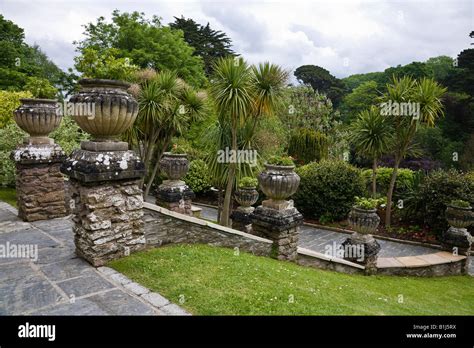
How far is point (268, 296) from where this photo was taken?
11.1 feet

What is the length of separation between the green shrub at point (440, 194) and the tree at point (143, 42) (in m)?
14.3

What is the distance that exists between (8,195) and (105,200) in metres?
5.56

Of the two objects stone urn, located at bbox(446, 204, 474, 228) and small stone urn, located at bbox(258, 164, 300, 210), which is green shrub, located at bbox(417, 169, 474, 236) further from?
small stone urn, located at bbox(258, 164, 300, 210)

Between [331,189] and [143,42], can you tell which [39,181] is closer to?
[331,189]

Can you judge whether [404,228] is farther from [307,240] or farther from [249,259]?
[249,259]

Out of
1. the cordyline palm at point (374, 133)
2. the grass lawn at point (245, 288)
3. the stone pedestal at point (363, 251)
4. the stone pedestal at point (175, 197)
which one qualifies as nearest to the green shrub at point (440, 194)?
the cordyline palm at point (374, 133)

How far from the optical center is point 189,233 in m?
4.87

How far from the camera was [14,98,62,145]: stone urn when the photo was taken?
5227mm

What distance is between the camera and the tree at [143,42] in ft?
62.4

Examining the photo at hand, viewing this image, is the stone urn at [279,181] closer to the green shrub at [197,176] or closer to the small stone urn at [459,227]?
the small stone urn at [459,227]

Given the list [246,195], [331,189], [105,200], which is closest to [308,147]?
[331,189]

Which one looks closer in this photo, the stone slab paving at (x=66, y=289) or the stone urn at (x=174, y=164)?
the stone slab paving at (x=66, y=289)

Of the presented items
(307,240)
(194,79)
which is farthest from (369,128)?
(194,79)
